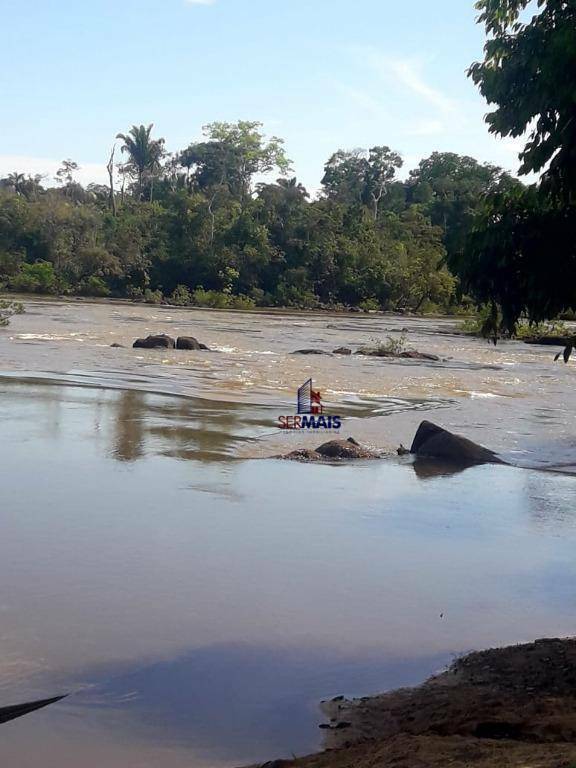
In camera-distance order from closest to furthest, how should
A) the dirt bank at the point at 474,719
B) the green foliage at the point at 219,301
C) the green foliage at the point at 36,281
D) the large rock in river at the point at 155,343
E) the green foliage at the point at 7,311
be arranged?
the dirt bank at the point at 474,719
the large rock in river at the point at 155,343
the green foliage at the point at 7,311
the green foliage at the point at 219,301
the green foliage at the point at 36,281

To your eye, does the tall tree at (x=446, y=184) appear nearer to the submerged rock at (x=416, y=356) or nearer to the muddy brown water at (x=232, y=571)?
the submerged rock at (x=416, y=356)

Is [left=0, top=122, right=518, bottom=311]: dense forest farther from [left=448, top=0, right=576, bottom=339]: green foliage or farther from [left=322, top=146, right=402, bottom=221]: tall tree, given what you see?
[left=448, top=0, right=576, bottom=339]: green foliage

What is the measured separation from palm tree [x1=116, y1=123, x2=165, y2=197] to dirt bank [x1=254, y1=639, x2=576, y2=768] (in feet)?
261

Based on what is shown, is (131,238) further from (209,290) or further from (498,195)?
(498,195)

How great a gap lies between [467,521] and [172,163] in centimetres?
7918

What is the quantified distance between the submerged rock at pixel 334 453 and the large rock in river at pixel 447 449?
0.56m

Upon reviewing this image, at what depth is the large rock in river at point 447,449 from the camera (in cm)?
1157

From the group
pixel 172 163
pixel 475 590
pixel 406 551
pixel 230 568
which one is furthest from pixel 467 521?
pixel 172 163

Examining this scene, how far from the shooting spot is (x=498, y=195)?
563 centimetres

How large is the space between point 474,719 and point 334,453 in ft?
23.3

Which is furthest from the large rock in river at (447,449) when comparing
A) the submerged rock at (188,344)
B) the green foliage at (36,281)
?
the green foliage at (36,281)

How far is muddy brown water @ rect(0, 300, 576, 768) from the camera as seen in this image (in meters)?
4.75

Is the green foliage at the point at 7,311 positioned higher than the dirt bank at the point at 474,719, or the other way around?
the green foliage at the point at 7,311

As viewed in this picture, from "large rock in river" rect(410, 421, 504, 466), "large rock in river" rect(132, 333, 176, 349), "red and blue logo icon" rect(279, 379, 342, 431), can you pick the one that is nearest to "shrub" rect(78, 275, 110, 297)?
"large rock in river" rect(132, 333, 176, 349)
